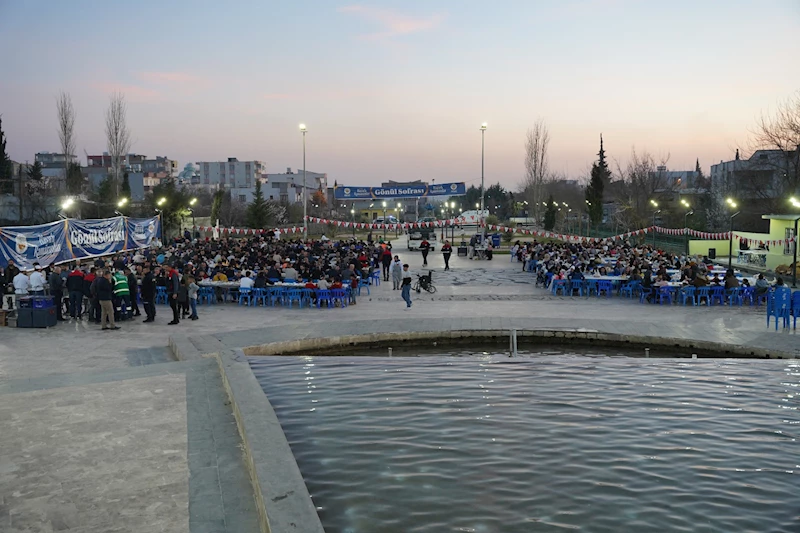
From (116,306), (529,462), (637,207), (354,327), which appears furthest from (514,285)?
(637,207)

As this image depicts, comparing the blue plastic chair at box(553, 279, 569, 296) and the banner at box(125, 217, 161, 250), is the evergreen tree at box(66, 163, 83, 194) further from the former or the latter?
the blue plastic chair at box(553, 279, 569, 296)

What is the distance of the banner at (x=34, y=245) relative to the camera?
19156 mm

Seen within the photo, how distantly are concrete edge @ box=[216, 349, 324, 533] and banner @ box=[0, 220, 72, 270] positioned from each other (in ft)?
41.4

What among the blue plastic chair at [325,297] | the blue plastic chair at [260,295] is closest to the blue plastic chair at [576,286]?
the blue plastic chair at [325,297]

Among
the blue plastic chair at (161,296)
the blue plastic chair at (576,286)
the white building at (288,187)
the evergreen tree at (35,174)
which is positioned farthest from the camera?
the white building at (288,187)

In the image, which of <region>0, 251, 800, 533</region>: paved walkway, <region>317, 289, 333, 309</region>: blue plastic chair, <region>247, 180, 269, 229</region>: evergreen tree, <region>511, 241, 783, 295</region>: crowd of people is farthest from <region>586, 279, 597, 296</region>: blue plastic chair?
<region>247, 180, 269, 229</region>: evergreen tree

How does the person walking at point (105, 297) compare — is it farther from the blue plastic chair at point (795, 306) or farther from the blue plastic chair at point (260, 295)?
the blue plastic chair at point (795, 306)

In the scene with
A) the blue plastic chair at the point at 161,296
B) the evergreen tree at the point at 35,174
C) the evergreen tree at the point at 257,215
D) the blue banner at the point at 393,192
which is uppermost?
the evergreen tree at the point at 35,174

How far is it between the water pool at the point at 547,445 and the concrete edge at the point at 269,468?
467 millimetres

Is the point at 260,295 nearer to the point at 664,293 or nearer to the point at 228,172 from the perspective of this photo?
the point at 664,293

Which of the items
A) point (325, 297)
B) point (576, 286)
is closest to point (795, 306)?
point (576, 286)

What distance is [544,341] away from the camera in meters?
15.6

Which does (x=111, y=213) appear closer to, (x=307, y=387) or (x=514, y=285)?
(x=514, y=285)

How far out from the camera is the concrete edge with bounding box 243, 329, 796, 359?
Result: 1403cm
